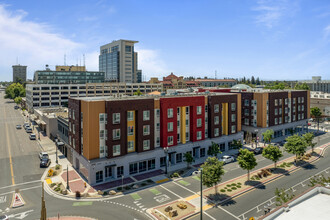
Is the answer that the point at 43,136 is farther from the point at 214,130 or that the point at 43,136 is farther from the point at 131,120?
the point at 214,130

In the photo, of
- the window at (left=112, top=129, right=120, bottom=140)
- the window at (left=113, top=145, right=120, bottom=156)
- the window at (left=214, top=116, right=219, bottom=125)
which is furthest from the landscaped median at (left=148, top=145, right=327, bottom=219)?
the window at (left=112, top=129, right=120, bottom=140)

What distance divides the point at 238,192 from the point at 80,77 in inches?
6984

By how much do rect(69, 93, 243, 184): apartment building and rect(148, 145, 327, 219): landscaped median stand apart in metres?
13.9

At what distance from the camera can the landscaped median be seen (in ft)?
122

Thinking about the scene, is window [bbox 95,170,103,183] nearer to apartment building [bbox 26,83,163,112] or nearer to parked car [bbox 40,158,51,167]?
parked car [bbox 40,158,51,167]

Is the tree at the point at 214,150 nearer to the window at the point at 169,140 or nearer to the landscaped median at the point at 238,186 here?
the landscaped median at the point at 238,186

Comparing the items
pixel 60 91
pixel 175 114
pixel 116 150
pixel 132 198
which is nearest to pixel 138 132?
pixel 116 150

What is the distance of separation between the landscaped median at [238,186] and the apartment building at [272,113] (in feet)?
63.4

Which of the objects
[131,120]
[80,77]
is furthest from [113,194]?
[80,77]

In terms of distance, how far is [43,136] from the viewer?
291 ft

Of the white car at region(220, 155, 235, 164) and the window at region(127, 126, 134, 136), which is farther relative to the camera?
the white car at region(220, 155, 235, 164)

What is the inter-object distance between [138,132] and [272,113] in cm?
5416

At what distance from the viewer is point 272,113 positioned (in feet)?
278

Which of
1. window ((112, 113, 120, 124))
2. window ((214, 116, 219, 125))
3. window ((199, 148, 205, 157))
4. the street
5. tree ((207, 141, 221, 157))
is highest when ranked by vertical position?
window ((112, 113, 120, 124))
